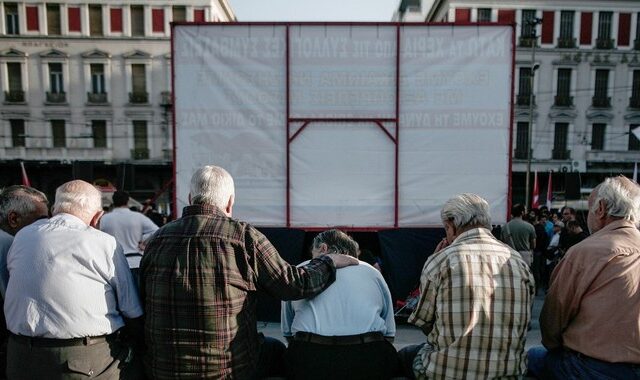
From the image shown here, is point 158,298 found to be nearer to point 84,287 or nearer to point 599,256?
point 84,287

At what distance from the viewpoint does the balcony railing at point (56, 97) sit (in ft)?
86.7

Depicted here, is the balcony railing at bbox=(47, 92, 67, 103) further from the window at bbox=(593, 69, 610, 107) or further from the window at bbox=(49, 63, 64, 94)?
the window at bbox=(593, 69, 610, 107)

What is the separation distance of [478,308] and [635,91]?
1280 inches

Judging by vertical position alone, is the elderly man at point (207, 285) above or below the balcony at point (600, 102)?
below

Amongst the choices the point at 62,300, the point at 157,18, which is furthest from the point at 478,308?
the point at 157,18

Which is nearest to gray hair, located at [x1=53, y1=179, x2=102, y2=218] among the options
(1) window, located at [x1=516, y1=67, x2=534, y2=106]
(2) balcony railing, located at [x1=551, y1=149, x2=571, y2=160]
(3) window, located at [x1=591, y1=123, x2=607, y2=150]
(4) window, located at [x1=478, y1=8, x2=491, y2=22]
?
(1) window, located at [x1=516, y1=67, x2=534, y2=106]

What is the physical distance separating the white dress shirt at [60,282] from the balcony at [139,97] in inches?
1060

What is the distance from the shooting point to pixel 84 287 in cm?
214

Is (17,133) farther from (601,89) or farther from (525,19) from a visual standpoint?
(601,89)

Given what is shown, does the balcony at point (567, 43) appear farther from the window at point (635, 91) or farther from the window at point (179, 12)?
the window at point (179, 12)

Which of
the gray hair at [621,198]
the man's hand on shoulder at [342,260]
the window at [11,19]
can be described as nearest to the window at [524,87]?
the gray hair at [621,198]

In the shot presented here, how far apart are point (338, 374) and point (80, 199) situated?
1.70 metres

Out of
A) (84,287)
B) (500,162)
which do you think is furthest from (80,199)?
(500,162)

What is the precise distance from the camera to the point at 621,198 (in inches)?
89.7
